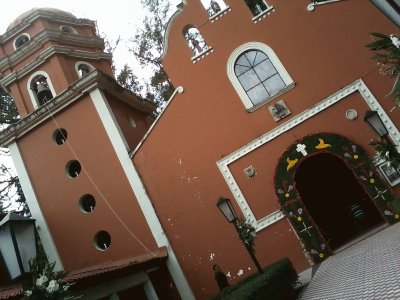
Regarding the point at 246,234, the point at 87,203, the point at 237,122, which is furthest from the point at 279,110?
the point at 87,203

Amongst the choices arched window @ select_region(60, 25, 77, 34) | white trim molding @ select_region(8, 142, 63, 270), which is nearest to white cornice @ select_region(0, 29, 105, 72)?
arched window @ select_region(60, 25, 77, 34)

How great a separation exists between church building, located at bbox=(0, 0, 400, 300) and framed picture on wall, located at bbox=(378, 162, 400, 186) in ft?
0.13

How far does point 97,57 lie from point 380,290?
14240mm

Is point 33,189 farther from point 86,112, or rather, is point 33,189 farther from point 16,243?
point 16,243

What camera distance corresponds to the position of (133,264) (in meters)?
11.0

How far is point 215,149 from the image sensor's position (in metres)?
12.8

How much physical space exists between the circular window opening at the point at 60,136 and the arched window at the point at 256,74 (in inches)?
262

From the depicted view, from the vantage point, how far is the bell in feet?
49.8

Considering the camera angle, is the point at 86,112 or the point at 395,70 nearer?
the point at 395,70

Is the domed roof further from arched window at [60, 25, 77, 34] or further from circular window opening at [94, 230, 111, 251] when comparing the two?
circular window opening at [94, 230, 111, 251]

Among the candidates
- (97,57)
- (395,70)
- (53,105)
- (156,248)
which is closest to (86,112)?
(53,105)

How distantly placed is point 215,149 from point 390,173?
5430 millimetres

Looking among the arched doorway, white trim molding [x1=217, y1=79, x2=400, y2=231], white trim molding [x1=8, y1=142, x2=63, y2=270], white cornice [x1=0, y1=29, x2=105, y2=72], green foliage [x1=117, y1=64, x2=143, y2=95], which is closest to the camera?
white trim molding [x1=217, y1=79, x2=400, y2=231]

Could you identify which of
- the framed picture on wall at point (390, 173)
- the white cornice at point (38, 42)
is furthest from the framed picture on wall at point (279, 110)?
the white cornice at point (38, 42)
